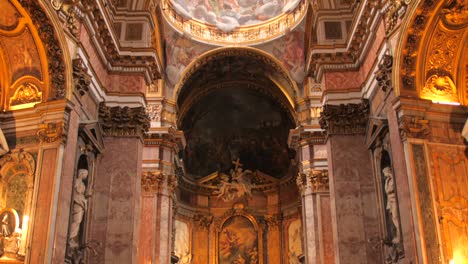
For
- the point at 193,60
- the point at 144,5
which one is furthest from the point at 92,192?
the point at 193,60

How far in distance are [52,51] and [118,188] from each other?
395 centimetres

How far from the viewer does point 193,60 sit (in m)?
24.1

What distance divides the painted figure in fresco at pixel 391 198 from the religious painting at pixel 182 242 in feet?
55.9

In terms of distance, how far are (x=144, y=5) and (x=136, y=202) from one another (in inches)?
229

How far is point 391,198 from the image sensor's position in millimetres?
11461

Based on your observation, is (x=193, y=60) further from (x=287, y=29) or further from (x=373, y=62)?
(x=373, y=62)

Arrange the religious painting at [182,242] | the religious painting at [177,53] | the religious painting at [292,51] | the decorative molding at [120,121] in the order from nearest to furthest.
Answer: the decorative molding at [120,121] → the religious painting at [177,53] → the religious painting at [292,51] → the religious painting at [182,242]

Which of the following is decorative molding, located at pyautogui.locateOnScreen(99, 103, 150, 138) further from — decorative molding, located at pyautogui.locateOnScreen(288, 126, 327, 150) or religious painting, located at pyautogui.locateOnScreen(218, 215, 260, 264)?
religious painting, located at pyautogui.locateOnScreen(218, 215, 260, 264)

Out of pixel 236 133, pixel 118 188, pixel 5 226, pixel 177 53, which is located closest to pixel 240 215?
pixel 236 133

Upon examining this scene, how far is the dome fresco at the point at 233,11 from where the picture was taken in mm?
24844

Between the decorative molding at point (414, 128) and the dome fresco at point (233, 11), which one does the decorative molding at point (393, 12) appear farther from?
the dome fresco at point (233, 11)

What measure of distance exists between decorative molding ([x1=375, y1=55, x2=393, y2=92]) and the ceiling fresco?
17106 millimetres

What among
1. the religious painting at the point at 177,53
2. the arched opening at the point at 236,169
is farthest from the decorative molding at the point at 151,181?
the arched opening at the point at 236,169

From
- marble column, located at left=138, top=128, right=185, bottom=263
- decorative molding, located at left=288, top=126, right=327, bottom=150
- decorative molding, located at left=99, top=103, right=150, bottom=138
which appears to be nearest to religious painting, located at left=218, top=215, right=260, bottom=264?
marble column, located at left=138, top=128, right=185, bottom=263
